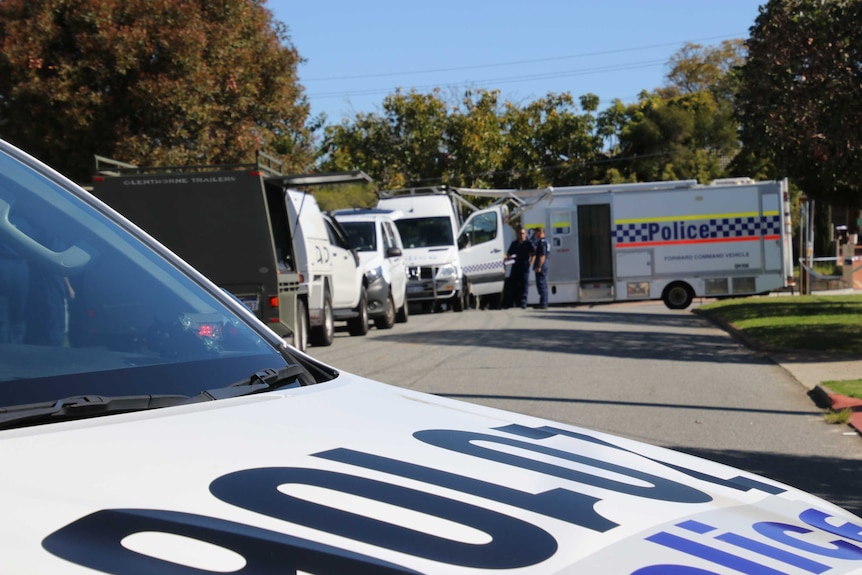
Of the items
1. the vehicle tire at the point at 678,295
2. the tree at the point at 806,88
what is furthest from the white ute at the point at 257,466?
the vehicle tire at the point at 678,295

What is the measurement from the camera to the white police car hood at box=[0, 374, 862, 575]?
159cm

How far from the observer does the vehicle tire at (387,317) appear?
1989 cm

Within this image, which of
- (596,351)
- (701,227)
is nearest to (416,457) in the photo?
(596,351)

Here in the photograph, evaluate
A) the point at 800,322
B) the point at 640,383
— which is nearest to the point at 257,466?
the point at 640,383

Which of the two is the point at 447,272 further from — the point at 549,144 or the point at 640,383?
the point at 549,144

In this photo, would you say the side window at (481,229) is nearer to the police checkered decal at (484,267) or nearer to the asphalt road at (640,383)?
the police checkered decal at (484,267)

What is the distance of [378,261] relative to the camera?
19.8 meters

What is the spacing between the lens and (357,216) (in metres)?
20.5

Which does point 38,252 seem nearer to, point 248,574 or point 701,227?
point 248,574

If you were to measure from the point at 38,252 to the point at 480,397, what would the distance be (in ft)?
27.1

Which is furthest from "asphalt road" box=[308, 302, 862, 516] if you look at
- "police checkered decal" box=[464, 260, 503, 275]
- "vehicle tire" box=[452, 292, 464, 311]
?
"police checkered decal" box=[464, 260, 503, 275]

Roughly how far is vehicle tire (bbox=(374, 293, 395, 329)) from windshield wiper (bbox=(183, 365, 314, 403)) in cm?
1706

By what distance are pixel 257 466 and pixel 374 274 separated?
687 inches

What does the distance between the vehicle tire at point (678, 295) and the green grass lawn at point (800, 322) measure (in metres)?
3.38
